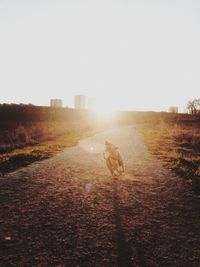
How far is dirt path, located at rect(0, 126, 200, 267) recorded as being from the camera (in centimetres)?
411

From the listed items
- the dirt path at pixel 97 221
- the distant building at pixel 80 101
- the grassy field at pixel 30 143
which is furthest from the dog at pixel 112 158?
the distant building at pixel 80 101

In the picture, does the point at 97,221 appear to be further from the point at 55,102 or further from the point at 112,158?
the point at 55,102

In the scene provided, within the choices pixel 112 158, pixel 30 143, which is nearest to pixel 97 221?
pixel 112 158

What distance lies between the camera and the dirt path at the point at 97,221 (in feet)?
13.5

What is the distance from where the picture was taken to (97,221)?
5496 mm

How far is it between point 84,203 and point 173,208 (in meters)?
2.21

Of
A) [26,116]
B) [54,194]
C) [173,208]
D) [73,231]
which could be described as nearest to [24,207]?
[54,194]

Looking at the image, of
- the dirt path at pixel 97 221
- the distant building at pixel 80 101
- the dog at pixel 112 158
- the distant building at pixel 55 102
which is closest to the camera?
the dirt path at pixel 97 221

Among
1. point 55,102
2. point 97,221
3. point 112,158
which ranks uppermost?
point 55,102

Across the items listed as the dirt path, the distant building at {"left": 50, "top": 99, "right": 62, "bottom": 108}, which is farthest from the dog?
the distant building at {"left": 50, "top": 99, "right": 62, "bottom": 108}

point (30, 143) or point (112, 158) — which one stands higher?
point (112, 158)

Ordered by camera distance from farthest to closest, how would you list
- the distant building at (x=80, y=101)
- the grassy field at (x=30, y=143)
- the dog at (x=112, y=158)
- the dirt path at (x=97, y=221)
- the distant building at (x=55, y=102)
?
the distant building at (x=80, y=101)
the distant building at (x=55, y=102)
the grassy field at (x=30, y=143)
the dog at (x=112, y=158)
the dirt path at (x=97, y=221)

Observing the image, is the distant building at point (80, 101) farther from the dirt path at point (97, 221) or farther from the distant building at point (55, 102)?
the dirt path at point (97, 221)

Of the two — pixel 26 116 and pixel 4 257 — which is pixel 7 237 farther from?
pixel 26 116
